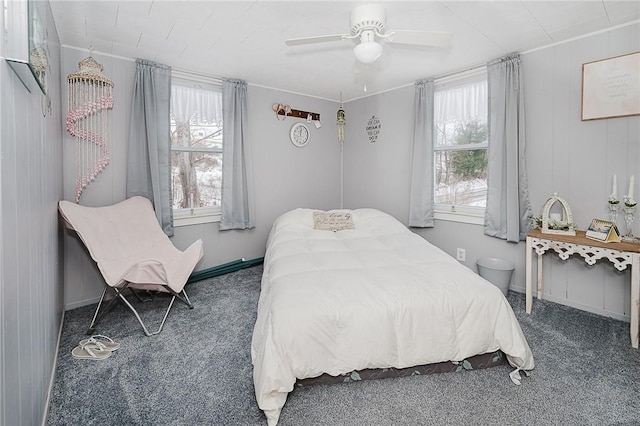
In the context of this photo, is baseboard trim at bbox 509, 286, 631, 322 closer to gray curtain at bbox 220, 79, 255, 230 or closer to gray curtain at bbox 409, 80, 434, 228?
gray curtain at bbox 409, 80, 434, 228

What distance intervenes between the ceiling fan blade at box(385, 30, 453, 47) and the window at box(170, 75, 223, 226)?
230 centimetres

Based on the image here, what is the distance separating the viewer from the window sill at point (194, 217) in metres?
3.24

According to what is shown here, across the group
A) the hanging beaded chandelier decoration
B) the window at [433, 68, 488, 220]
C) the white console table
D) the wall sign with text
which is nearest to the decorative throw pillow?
the window at [433, 68, 488, 220]

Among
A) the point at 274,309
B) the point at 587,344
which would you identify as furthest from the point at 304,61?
the point at 587,344

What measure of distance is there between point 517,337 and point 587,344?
85cm

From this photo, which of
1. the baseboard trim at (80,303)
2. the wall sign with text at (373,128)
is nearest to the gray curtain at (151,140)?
the baseboard trim at (80,303)

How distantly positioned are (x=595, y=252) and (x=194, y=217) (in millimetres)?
3653

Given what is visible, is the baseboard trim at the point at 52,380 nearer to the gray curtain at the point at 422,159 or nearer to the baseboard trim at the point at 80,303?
the baseboard trim at the point at 80,303

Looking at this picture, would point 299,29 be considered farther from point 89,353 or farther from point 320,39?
point 89,353

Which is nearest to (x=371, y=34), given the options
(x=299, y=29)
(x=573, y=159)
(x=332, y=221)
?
(x=299, y=29)

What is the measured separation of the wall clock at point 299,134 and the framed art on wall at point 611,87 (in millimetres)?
2966

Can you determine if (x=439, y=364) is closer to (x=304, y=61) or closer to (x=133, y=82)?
(x=304, y=61)

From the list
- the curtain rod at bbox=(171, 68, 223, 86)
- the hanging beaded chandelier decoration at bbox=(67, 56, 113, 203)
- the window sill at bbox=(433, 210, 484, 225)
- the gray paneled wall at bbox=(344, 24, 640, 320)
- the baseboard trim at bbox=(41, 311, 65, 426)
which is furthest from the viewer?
the window sill at bbox=(433, 210, 484, 225)

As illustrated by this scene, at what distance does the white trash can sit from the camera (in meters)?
2.85
